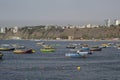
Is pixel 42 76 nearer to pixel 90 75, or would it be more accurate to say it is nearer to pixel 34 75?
pixel 34 75

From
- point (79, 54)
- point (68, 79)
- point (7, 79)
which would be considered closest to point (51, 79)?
point (68, 79)

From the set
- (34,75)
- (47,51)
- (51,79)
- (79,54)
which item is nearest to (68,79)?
(51,79)

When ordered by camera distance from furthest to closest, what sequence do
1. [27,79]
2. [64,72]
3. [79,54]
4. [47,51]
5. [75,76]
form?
[47,51]
[79,54]
[64,72]
[75,76]
[27,79]

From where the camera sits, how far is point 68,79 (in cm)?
5644

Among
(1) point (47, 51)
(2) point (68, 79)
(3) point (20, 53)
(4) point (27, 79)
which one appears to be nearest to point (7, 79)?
(4) point (27, 79)

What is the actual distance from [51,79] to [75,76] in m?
4.92

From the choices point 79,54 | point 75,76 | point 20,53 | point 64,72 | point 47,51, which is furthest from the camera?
point 47,51

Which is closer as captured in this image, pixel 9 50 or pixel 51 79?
pixel 51 79

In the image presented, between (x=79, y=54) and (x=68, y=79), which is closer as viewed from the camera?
(x=68, y=79)

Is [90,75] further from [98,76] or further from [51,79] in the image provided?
[51,79]

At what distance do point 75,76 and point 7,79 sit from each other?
387 inches

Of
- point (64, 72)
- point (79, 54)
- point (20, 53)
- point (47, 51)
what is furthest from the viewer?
point (47, 51)

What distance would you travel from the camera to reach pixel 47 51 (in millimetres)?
136500

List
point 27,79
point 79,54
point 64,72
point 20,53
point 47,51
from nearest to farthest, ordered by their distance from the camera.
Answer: point 27,79 < point 64,72 < point 79,54 < point 20,53 < point 47,51
